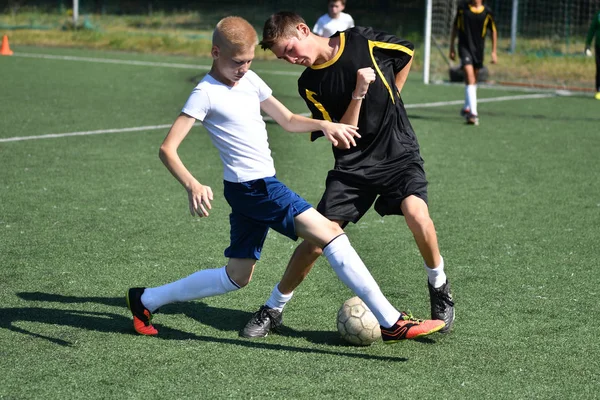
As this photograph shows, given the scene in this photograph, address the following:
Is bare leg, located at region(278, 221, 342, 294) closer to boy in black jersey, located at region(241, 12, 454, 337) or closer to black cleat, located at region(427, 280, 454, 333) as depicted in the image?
boy in black jersey, located at region(241, 12, 454, 337)

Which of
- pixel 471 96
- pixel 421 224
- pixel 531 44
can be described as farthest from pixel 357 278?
pixel 531 44

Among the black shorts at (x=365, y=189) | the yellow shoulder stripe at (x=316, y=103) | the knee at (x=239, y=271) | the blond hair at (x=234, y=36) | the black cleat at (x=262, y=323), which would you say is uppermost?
the blond hair at (x=234, y=36)

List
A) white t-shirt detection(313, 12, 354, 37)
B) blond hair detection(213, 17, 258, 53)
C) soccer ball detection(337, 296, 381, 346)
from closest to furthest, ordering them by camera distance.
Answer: blond hair detection(213, 17, 258, 53) < soccer ball detection(337, 296, 381, 346) < white t-shirt detection(313, 12, 354, 37)

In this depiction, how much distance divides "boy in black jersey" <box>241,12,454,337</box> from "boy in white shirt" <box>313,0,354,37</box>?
8.84 m

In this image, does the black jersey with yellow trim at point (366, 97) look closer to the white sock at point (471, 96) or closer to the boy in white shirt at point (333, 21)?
the white sock at point (471, 96)

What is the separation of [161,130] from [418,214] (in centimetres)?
797

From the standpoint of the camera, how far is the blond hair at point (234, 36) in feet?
14.0

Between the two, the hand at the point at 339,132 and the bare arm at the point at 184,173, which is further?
the hand at the point at 339,132

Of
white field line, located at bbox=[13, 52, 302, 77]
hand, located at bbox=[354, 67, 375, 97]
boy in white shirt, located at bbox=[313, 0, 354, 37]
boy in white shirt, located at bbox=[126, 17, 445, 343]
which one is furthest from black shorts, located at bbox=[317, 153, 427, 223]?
white field line, located at bbox=[13, 52, 302, 77]

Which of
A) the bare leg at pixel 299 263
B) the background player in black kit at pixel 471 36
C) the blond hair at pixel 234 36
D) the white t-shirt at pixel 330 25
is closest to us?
the blond hair at pixel 234 36

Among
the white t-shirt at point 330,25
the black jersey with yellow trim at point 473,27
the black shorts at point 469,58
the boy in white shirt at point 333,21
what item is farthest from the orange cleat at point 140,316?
the black jersey with yellow trim at point 473,27

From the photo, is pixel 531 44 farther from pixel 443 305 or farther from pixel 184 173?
pixel 184 173

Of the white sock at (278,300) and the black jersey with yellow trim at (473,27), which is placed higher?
the black jersey with yellow trim at (473,27)

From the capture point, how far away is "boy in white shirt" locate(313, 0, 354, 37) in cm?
1363
